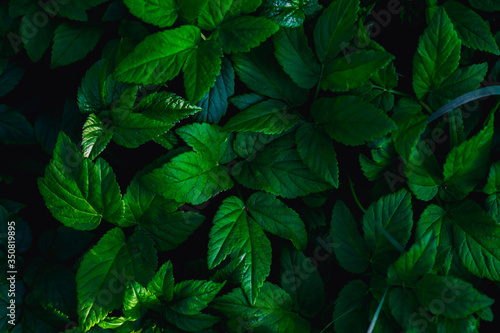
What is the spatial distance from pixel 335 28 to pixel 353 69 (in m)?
0.15

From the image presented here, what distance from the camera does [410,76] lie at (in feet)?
5.14

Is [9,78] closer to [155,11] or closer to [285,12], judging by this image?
[155,11]

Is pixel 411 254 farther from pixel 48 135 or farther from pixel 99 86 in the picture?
pixel 48 135

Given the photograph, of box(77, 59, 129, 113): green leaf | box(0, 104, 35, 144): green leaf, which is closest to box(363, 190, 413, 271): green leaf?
box(77, 59, 129, 113): green leaf

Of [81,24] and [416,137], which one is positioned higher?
[81,24]

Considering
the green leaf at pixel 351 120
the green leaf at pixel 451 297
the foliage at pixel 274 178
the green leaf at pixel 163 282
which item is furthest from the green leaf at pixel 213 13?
the green leaf at pixel 451 297

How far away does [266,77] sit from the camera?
Answer: 1.41 m

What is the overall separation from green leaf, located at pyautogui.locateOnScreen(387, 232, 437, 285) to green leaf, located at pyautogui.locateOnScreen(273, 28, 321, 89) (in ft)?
1.98

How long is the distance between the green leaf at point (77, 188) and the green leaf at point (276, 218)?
0.44 meters

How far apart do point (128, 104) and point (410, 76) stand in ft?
3.38

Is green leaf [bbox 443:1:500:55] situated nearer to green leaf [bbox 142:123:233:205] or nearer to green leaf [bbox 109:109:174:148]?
green leaf [bbox 142:123:233:205]

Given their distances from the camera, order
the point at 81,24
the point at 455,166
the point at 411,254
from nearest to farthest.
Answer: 1. the point at 411,254
2. the point at 455,166
3. the point at 81,24

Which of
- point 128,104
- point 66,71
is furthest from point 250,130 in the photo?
point 66,71

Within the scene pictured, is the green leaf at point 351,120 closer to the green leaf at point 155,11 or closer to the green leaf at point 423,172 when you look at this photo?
the green leaf at point 423,172
